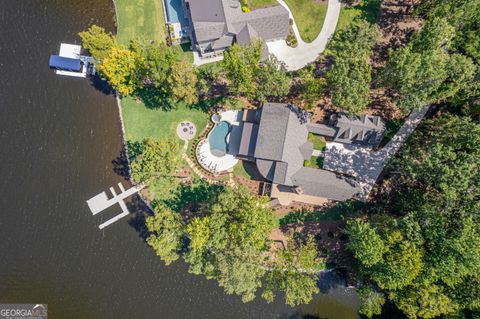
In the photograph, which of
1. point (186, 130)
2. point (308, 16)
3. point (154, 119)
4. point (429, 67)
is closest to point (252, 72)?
point (186, 130)

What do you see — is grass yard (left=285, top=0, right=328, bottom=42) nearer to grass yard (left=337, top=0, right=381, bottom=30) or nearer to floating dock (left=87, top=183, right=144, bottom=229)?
grass yard (left=337, top=0, right=381, bottom=30)

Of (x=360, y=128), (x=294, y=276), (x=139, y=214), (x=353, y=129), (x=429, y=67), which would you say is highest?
(x=429, y=67)

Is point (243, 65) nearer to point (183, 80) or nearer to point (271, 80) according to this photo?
point (271, 80)

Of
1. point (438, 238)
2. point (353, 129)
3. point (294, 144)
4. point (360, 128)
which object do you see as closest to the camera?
point (438, 238)

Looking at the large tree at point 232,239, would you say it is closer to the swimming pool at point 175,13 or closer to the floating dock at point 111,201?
the floating dock at point 111,201

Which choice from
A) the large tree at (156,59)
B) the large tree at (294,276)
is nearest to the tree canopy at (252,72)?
the large tree at (156,59)
